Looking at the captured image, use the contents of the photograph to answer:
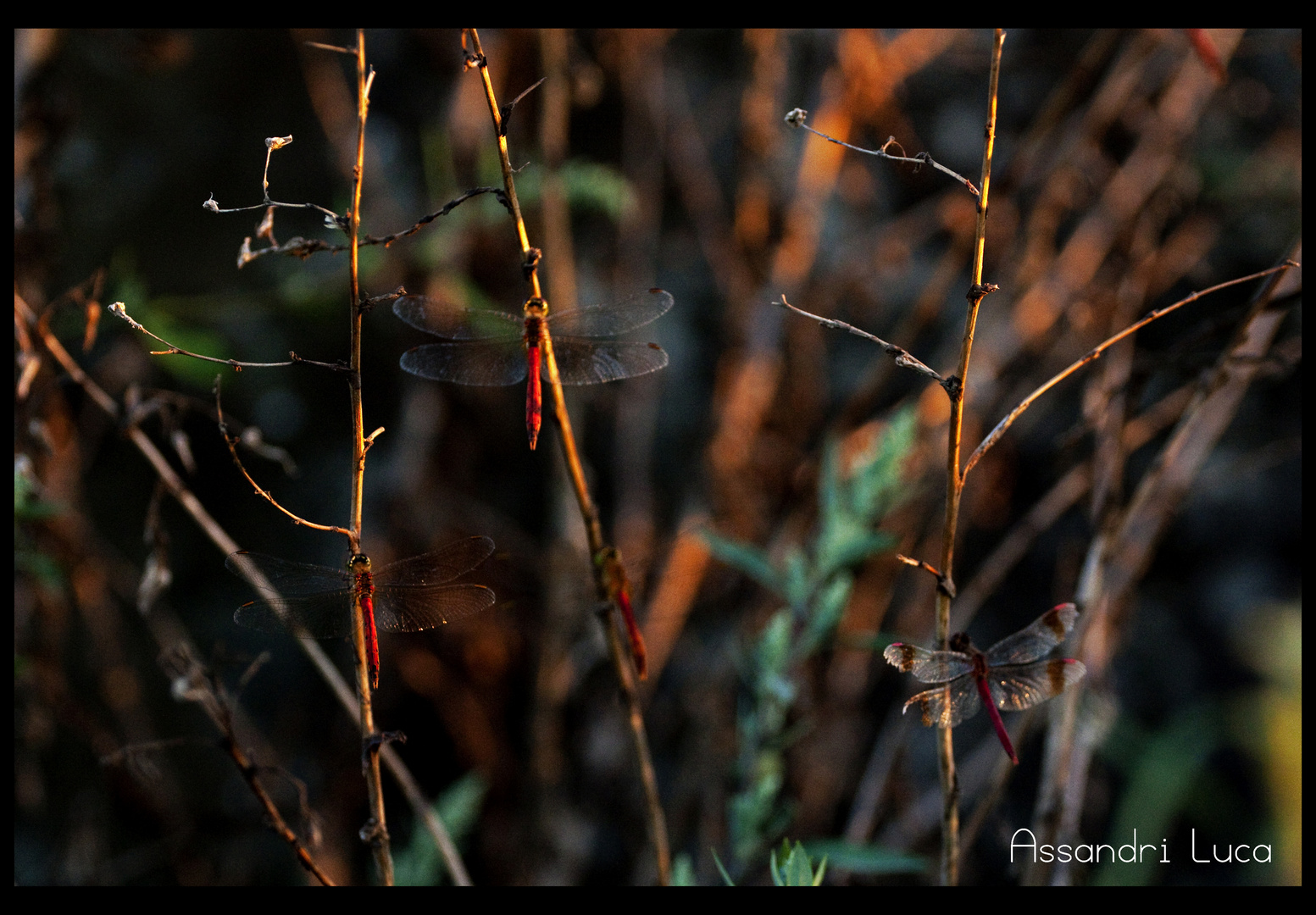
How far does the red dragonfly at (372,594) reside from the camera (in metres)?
0.97

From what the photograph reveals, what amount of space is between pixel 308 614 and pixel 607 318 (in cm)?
60

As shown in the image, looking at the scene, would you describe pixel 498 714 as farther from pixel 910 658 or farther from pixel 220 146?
pixel 220 146

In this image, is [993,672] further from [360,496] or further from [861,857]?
[360,496]

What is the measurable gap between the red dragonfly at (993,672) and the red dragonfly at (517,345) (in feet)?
1.76

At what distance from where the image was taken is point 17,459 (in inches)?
45.4

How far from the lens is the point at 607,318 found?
126 centimetres

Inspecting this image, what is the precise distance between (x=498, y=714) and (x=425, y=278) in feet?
3.83

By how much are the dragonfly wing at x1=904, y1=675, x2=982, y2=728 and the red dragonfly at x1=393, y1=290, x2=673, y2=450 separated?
0.55 m

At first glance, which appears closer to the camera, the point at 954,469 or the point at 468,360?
the point at 954,469

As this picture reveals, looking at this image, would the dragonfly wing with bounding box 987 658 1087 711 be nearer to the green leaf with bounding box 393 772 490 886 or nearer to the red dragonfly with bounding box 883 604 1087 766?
the red dragonfly with bounding box 883 604 1087 766

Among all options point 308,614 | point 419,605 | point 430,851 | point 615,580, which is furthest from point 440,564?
point 430,851

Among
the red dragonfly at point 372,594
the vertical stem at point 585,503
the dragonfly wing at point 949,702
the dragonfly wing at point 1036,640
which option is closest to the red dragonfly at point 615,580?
the vertical stem at point 585,503

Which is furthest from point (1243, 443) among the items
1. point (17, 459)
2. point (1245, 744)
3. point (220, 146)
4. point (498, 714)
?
point (220, 146)

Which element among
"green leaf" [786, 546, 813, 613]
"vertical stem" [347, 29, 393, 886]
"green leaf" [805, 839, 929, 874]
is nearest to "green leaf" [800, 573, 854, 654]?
"green leaf" [786, 546, 813, 613]
